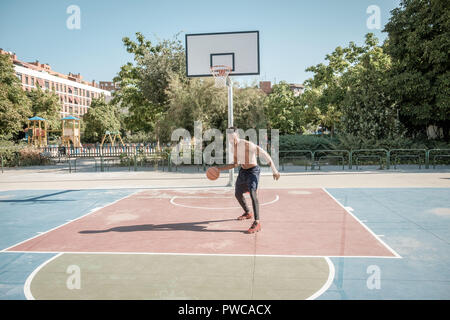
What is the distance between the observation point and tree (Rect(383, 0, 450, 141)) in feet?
63.7

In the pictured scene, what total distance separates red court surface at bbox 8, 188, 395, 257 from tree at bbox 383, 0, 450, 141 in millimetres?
14206

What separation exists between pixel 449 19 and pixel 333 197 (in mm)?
14652

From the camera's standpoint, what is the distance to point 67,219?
8273 mm

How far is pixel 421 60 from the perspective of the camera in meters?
21.4

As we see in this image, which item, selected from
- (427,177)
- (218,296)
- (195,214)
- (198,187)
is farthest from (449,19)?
(218,296)

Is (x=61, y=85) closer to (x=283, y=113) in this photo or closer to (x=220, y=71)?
(x=283, y=113)

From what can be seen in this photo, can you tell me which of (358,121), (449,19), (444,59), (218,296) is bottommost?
(218,296)

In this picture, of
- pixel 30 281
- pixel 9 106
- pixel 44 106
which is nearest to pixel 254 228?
pixel 30 281

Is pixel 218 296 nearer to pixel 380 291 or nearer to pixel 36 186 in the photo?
pixel 380 291

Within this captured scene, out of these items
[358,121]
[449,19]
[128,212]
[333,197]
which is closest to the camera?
[128,212]

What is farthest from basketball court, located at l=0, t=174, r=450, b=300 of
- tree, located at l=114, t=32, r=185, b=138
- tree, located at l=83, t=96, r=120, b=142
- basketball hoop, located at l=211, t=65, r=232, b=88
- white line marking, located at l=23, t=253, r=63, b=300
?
tree, located at l=83, t=96, r=120, b=142

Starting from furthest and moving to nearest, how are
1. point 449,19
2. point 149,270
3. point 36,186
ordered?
point 449,19 → point 36,186 → point 149,270

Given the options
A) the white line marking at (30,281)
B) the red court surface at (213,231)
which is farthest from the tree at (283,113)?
the white line marking at (30,281)

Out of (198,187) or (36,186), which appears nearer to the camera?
(198,187)
